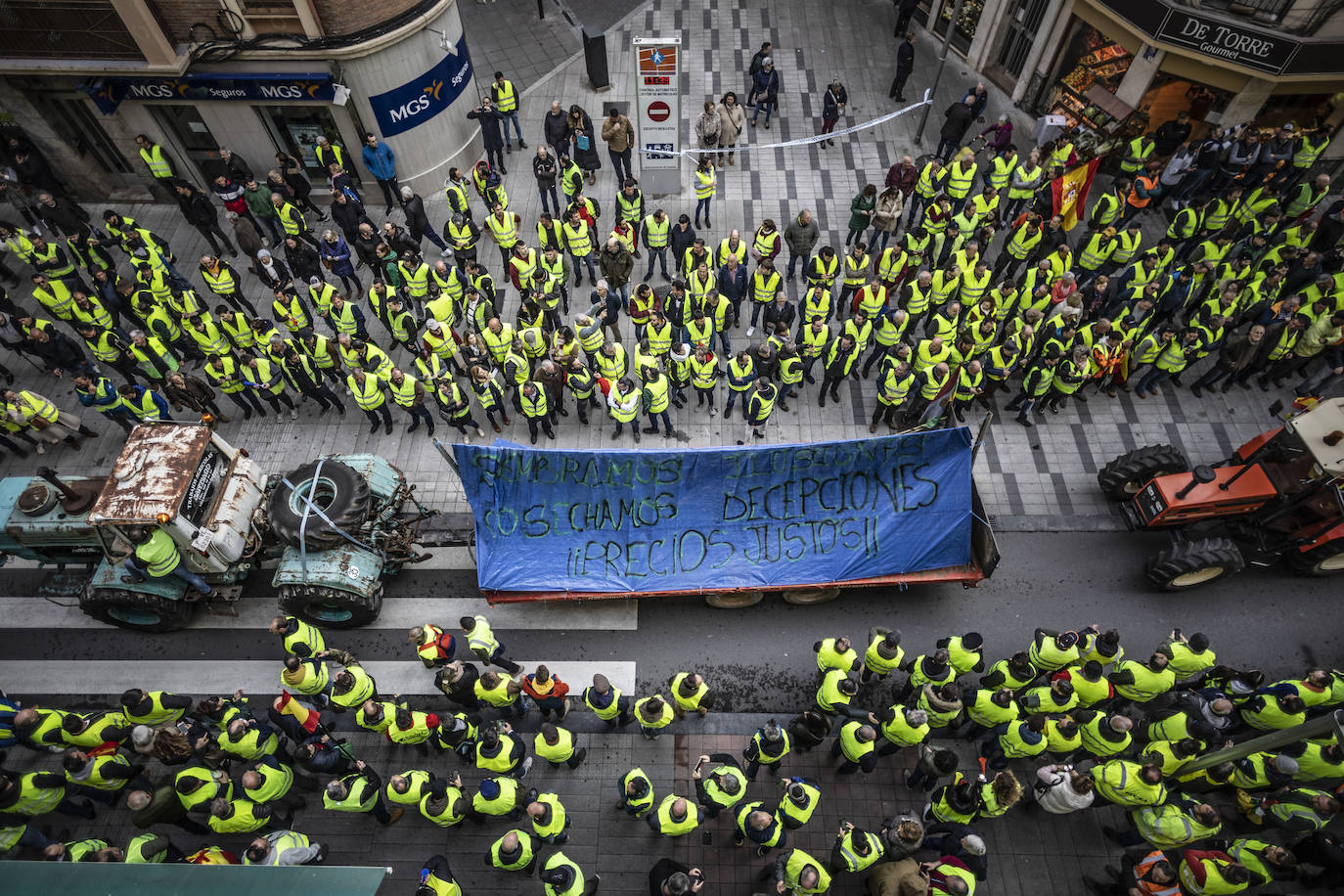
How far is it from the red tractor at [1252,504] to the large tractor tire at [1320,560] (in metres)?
0.01

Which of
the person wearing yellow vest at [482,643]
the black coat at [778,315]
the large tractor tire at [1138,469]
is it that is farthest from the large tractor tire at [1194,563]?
the person wearing yellow vest at [482,643]

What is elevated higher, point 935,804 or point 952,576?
point 952,576

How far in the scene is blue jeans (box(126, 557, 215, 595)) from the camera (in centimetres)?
1014

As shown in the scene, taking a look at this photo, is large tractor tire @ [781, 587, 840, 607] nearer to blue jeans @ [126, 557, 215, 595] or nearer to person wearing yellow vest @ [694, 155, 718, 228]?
blue jeans @ [126, 557, 215, 595]

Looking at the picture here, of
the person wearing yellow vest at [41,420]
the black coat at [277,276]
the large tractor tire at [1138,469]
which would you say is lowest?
the large tractor tire at [1138,469]

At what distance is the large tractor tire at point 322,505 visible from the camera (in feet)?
32.5

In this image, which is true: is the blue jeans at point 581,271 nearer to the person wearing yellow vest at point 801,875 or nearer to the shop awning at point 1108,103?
the person wearing yellow vest at point 801,875

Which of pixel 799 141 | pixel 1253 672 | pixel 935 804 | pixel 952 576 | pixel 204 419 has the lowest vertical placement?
pixel 935 804

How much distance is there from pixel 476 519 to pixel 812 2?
789 inches

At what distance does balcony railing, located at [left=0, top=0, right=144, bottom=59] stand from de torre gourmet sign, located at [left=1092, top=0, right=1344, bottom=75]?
65.6 ft

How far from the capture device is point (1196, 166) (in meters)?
15.6

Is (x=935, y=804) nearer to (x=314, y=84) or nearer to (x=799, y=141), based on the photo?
(x=799, y=141)

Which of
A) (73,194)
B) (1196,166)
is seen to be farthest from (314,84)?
(1196,166)

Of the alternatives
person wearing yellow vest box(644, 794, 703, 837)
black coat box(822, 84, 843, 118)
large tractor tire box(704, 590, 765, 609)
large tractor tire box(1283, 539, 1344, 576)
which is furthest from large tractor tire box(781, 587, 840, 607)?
black coat box(822, 84, 843, 118)
